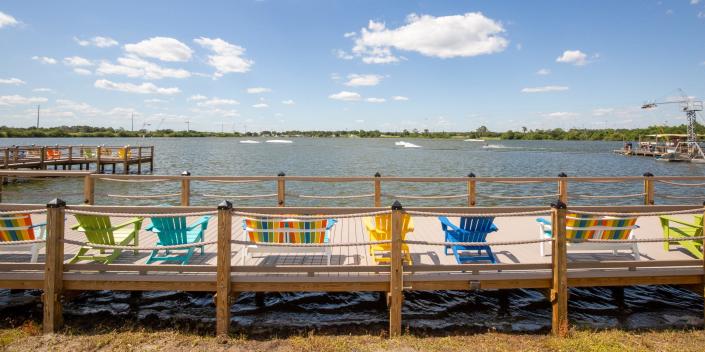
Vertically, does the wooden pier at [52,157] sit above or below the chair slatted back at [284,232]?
above

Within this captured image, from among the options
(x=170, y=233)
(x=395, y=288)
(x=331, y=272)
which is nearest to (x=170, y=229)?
(x=170, y=233)

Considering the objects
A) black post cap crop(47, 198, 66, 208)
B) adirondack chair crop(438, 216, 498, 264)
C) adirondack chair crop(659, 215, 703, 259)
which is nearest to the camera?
black post cap crop(47, 198, 66, 208)

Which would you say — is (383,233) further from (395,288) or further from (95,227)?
(95,227)

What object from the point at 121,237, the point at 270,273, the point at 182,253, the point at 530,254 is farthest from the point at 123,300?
the point at 530,254

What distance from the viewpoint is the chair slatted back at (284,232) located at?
5785mm

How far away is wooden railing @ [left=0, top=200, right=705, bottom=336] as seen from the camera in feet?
16.9

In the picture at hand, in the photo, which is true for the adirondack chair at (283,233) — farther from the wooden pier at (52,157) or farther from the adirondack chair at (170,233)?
the wooden pier at (52,157)

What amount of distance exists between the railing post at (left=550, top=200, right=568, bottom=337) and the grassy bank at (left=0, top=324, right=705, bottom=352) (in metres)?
0.20

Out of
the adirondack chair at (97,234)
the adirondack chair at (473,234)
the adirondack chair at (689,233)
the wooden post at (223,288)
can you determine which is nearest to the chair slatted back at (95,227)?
the adirondack chair at (97,234)

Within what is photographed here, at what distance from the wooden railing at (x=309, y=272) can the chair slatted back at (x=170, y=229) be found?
1.92ft

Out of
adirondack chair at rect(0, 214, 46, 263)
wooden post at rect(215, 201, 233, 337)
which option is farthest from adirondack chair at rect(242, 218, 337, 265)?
adirondack chair at rect(0, 214, 46, 263)

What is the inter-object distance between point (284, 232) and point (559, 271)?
3651 millimetres

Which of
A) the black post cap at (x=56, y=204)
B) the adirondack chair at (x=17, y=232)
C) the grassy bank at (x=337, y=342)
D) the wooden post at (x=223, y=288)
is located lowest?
the grassy bank at (x=337, y=342)

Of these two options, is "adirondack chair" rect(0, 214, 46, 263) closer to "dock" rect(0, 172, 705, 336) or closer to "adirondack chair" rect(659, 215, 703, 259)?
"dock" rect(0, 172, 705, 336)
